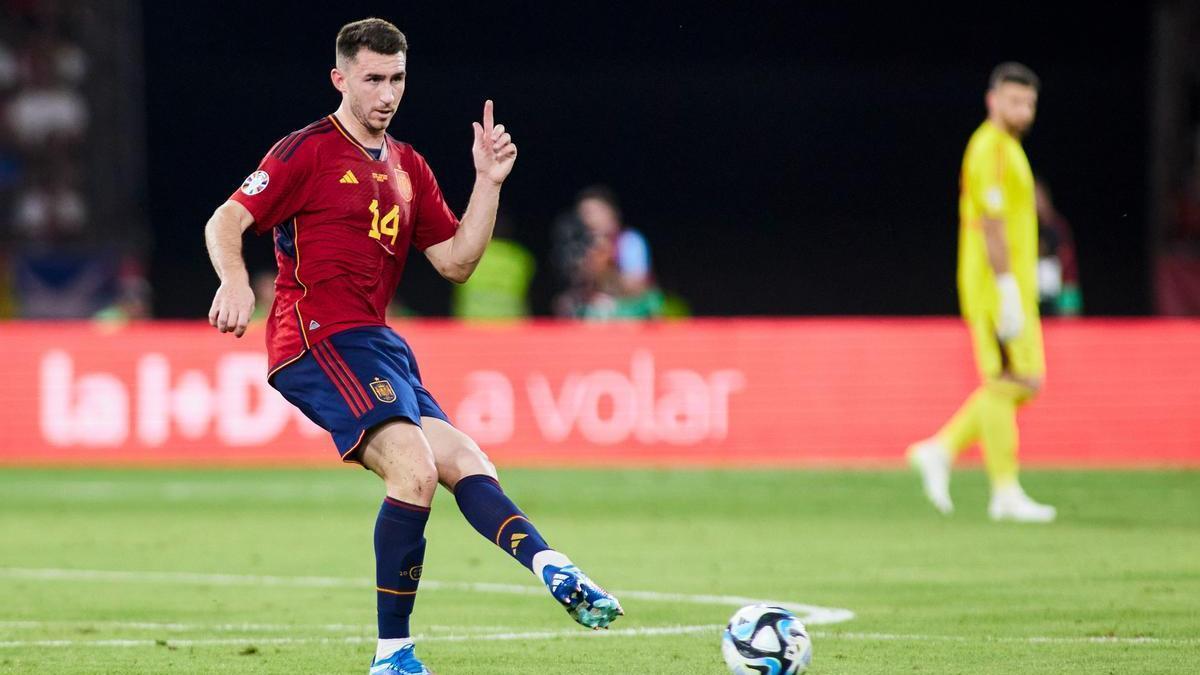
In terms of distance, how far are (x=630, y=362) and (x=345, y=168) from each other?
33.9 feet

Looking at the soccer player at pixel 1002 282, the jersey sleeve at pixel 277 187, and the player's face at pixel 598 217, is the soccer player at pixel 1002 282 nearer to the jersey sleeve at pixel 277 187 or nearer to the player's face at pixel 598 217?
the jersey sleeve at pixel 277 187

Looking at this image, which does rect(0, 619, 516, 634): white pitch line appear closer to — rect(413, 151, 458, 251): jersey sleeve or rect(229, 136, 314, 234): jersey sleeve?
rect(413, 151, 458, 251): jersey sleeve

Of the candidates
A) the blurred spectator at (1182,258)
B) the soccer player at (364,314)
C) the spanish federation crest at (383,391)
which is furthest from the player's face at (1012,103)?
the blurred spectator at (1182,258)

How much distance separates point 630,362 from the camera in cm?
1620

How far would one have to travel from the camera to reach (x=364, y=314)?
596 centimetres

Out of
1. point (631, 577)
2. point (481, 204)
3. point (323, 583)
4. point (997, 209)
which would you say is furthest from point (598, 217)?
point (481, 204)

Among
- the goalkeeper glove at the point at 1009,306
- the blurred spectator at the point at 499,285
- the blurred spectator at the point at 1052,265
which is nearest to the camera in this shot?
the goalkeeper glove at the point at 1009,306

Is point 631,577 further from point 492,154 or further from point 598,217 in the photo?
point 598,217

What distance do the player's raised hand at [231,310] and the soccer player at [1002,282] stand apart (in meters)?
6.23

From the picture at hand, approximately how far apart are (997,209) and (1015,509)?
178 centimetres

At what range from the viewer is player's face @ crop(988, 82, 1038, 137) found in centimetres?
1103

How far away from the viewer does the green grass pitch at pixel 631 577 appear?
6.23 metres

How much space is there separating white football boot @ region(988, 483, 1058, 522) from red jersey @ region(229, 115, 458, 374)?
19.9 feet

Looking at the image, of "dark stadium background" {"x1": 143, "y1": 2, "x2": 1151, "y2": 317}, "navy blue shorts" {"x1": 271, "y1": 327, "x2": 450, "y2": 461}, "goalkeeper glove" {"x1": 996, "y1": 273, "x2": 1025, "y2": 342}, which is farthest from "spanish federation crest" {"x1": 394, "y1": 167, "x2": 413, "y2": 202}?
"dark stadium background" {"x1": 143, "y1": 2, "x2": 1151, "y2": 317}
